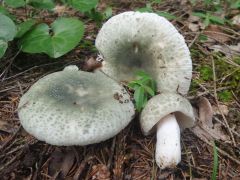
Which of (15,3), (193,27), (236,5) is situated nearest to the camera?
(15,3)

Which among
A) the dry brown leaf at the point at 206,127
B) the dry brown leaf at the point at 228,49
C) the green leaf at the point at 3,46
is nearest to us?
the dry brown leaf at the point at 206,127

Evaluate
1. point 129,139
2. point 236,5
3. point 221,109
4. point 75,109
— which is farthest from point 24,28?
point 236,5

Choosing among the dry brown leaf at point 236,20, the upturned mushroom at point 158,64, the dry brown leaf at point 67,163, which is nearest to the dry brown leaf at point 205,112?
the upturned mushroom at point 158,64

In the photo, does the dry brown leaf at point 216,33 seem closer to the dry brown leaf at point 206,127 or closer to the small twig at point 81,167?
the dry brown leaf at point 206,127

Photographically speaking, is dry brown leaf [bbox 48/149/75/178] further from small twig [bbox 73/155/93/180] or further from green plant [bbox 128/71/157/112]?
green plant [bbox 128/71/157/112]

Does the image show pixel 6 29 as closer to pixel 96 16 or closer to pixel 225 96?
pixel 96 16

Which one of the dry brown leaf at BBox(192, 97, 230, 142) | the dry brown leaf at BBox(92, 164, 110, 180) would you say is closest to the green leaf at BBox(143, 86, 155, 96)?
the dry brown leaf at BBox(192, 97, 230, 142)

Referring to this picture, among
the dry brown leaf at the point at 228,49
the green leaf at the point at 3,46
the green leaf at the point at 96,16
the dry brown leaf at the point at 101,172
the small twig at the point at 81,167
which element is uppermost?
the green leaf at the point at 3,46

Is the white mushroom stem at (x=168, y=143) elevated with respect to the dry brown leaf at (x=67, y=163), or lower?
elevated
